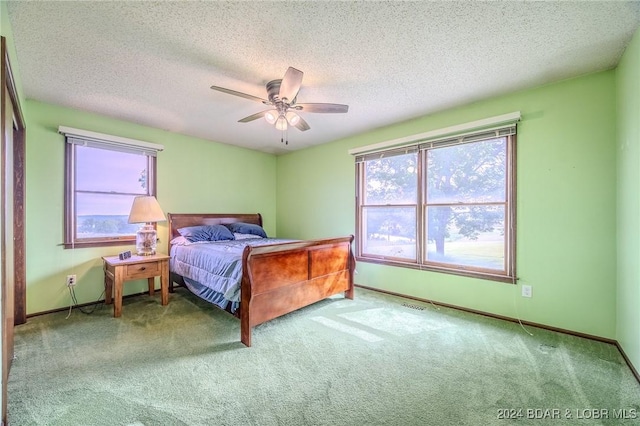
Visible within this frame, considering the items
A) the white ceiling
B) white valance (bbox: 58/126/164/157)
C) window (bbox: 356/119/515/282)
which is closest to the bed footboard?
window (bbox: 356/119/515/282)

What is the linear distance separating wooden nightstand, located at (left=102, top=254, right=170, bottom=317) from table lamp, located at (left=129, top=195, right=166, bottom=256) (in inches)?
6.4

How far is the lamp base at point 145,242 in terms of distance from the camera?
11.2 feet

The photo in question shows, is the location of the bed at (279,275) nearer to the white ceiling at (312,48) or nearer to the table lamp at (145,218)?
the table lamp at (145,218)

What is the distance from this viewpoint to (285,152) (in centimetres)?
526

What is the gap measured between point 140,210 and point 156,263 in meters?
0.68

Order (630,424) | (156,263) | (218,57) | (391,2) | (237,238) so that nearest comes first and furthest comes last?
(630,424) < (391,2) < (218,57) < (156,263) < (237,238)

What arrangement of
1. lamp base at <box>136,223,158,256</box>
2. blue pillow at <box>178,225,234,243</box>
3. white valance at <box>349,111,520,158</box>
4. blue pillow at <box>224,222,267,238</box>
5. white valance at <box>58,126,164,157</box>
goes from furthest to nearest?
1. blue pillow at <box>224,222,267,238</box>
2. blue pillow at <box>178,225,234,243</box>
3. lamp base at <box>136,223,158,256</box>
4. white valance at <box>58,126,164,157</box>
5. white valance at <box>349,111,520,158</box>

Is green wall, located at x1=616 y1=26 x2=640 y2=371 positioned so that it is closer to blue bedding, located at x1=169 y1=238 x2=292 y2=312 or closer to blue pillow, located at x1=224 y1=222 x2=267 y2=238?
blue bedding, located at x1=169 y1=238 x2=292 y2=312

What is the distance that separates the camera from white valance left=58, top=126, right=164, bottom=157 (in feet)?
10.4

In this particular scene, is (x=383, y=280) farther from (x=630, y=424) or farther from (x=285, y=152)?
(x=285, y=152)

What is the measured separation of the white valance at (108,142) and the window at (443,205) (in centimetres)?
301

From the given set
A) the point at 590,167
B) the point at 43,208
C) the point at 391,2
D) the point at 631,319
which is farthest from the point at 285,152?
the point at 631,319

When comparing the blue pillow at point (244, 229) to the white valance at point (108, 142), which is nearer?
the white valance at point (108, 142)

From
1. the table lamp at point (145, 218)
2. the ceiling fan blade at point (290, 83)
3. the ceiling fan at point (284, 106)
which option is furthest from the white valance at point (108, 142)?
the ceiling fan blade at point (290, 83)
